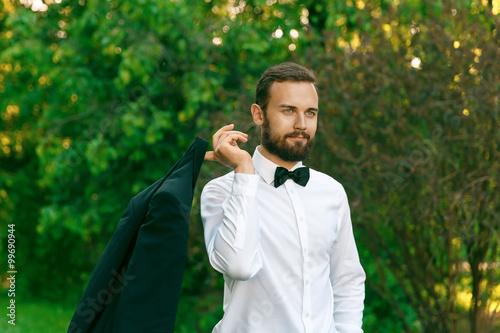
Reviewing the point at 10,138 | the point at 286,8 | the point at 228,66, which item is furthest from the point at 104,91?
the point at 10,138

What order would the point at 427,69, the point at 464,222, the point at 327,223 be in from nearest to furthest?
the point at 327,223 → the point at 464,222 → the point at 427,69

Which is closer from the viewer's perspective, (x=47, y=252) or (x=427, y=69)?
(x=427, y=69)

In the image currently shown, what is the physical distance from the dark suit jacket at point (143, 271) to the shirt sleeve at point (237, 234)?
0.17 m

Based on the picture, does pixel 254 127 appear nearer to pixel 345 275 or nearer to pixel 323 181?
pixel 323 181

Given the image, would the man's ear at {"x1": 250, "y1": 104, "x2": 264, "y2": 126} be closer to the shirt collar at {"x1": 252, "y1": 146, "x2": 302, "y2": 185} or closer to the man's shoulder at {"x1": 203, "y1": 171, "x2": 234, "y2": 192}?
the shirt collar at {"x1": 252, "y1": 146, "x2": 302, "y2": 185}

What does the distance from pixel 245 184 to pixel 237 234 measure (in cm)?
19

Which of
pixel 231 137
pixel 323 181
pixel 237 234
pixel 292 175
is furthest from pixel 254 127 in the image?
pixel 237 234

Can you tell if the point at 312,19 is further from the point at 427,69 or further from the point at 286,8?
the point at 427,69

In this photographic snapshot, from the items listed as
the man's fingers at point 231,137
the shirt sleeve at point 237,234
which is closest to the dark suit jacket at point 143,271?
the shirt sleeve at point 237,234

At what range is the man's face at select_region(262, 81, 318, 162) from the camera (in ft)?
7.31

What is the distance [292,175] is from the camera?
2.32 metres

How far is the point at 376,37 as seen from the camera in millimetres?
5285

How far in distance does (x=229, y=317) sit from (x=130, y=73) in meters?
4.91

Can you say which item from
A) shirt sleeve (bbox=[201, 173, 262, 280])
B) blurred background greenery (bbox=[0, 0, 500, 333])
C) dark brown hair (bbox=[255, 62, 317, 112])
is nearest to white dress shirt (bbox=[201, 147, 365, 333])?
shirt sleeve (bbox=[201, 173, 262, 280])
